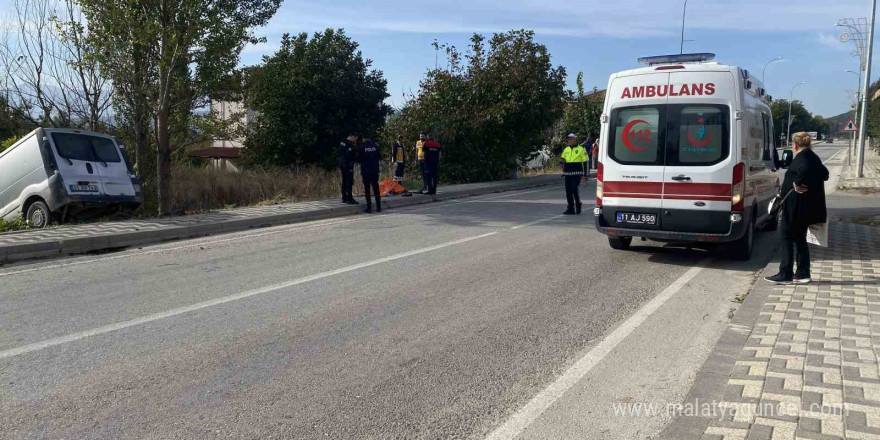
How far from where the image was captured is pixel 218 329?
5.73m

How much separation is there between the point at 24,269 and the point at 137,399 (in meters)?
5.63

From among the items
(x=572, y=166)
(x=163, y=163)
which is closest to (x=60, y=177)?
(x=163, y=163)

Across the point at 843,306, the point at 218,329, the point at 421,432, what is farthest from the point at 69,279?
the point at 843,306

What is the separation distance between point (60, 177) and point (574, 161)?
10.1 m

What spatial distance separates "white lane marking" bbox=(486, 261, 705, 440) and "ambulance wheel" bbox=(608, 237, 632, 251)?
2.73 metres

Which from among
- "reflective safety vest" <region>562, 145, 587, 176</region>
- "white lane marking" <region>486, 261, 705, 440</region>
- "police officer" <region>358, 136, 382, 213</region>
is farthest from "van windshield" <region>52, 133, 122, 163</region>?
"white lane marking" <region>486, 261, 705, 440</region>

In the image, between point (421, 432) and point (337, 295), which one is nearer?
point (421, 432)

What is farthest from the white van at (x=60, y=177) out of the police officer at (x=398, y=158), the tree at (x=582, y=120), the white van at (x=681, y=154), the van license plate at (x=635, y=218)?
the tree at (x=582, y=120)

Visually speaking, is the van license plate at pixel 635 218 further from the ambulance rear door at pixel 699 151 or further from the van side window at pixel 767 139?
the van side window at pixel 767 139

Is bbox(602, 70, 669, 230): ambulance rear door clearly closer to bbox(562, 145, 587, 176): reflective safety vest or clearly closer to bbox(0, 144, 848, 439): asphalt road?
bbox(0, 144, 848, 439): asphalt road

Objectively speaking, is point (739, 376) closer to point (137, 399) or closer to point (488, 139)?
point (137, 399)

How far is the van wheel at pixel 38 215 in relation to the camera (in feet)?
42.0

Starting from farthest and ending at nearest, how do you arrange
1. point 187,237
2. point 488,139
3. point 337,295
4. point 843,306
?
1. point 488,139
2. point 187,237
3. point 337,295
4. point 843,306

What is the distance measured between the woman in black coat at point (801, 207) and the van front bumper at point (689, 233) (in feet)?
3.28
